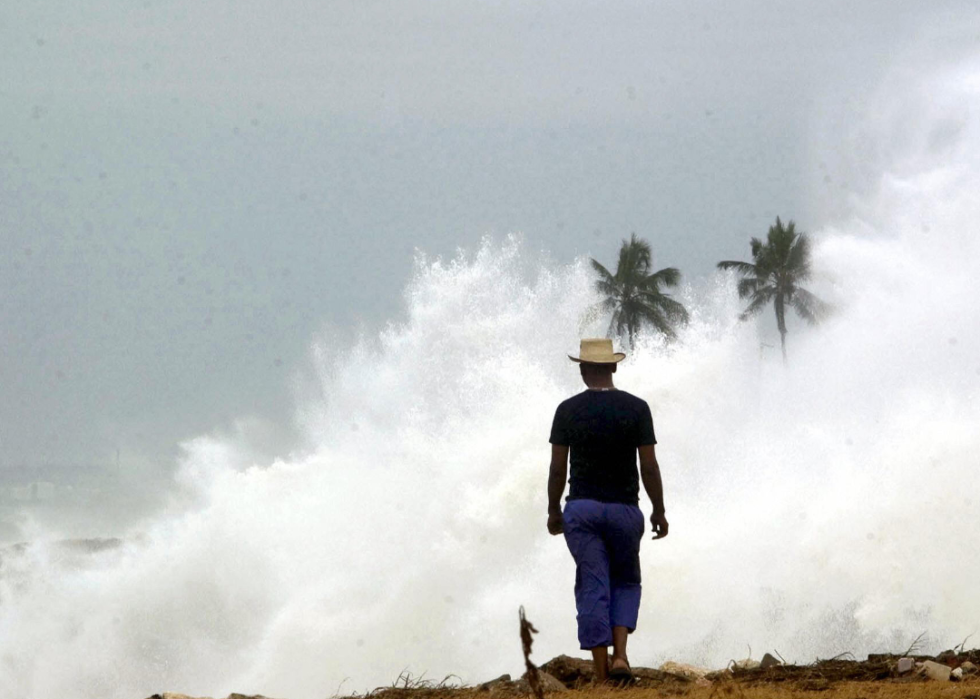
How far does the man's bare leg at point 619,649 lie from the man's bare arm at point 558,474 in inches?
23.1

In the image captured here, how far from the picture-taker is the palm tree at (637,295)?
50.4m

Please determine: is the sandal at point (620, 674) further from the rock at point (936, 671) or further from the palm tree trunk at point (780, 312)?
the palm tree trunk at point (780, 312)

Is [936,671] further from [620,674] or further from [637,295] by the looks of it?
[637,295]

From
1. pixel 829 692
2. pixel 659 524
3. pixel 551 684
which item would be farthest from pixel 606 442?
pixel 829 692

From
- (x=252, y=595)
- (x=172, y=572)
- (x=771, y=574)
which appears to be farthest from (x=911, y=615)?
(x=172, y=572)

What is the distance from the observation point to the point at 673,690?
17.9 ft

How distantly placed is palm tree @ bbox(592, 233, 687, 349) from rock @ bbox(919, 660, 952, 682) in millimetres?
44362

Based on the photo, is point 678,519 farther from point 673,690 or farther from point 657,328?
point 657,328

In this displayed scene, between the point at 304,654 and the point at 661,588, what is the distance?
5010mm

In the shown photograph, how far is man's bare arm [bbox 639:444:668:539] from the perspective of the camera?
5.98 m

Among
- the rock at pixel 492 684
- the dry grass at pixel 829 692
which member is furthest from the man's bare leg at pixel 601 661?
the rock at pixel 492 684

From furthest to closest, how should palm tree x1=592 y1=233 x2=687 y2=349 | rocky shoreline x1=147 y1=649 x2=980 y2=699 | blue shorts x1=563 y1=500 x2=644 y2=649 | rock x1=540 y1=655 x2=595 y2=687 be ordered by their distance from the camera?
palm tree x1=592 y1=233 x2=687 y2=349 → rock x1=540 y1=655 x2=595 y2=687 → blue shorts x1=563 y1=500 x2=644 y2=649 → rocky shoreline x1=147 y1=649 x2=980 y2=699

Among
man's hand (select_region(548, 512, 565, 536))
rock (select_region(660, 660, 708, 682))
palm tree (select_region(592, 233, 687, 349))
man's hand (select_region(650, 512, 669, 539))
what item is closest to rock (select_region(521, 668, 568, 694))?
rock (select_region(660, 660, 708, 682))

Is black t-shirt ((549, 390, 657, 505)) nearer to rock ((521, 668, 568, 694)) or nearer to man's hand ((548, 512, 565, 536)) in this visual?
man's hand ((548, 512, 565, 536))
